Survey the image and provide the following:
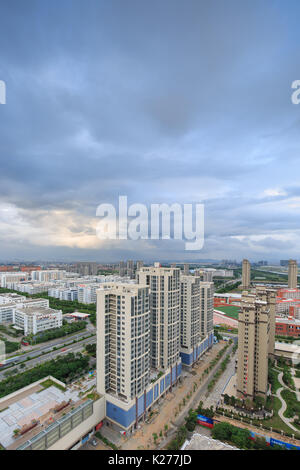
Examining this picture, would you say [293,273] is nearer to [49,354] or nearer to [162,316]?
[162,316]

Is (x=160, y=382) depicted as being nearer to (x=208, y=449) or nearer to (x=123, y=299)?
(x=208, y=449)

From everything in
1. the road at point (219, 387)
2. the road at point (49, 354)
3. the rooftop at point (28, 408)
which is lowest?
the road at point (219, 387)

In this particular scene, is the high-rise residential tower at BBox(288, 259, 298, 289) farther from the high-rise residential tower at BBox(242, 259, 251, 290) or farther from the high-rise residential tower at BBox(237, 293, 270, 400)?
the high-rise residential tower at BBox(237, 293, 270, 400)

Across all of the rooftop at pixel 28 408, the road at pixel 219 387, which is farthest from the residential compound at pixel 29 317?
the road at pixel 219 387

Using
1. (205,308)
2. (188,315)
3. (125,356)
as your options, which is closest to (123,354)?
(125,356)

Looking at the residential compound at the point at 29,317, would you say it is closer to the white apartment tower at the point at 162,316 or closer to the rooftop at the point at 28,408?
the rooftop at the point at 28,408

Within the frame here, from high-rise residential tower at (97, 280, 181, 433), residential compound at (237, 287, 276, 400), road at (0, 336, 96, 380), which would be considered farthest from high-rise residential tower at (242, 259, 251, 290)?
high-rise residential tower at (97, 280, 181, 433)
